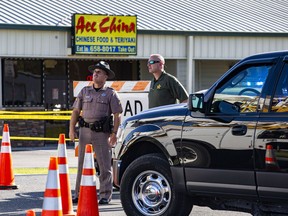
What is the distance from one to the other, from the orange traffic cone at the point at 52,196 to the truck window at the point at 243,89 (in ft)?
5.94

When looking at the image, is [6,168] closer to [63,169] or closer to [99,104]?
[99,104]

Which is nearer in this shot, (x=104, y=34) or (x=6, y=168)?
(x=6, y=168)

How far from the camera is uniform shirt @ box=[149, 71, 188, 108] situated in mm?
11852

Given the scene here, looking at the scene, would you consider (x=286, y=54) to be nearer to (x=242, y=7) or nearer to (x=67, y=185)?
(x=67, y=185)

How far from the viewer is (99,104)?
1133 centimetres

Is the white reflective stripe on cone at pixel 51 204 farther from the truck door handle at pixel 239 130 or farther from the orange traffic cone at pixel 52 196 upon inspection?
the truck door handle at pixel 239 130

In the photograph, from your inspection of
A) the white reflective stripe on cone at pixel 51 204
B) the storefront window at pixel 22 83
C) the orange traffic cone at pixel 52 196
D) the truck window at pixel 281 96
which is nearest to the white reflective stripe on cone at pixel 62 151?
the orange traffic cone at pixel 52 196

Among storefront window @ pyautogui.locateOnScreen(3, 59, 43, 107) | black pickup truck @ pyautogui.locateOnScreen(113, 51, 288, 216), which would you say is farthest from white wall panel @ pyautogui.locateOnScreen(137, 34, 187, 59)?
black pickup truck @ pyautogui.locateOnScreen(113, 51, 288, 216)

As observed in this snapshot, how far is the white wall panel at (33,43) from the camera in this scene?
23.8m

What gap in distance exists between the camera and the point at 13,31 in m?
23.8

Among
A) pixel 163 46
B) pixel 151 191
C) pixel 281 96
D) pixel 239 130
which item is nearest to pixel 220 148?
pixel 239 130

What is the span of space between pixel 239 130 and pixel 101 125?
3075 mm

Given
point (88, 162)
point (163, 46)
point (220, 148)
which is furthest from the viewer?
point (163, 46)

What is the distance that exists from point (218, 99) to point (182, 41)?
18.1 metres
